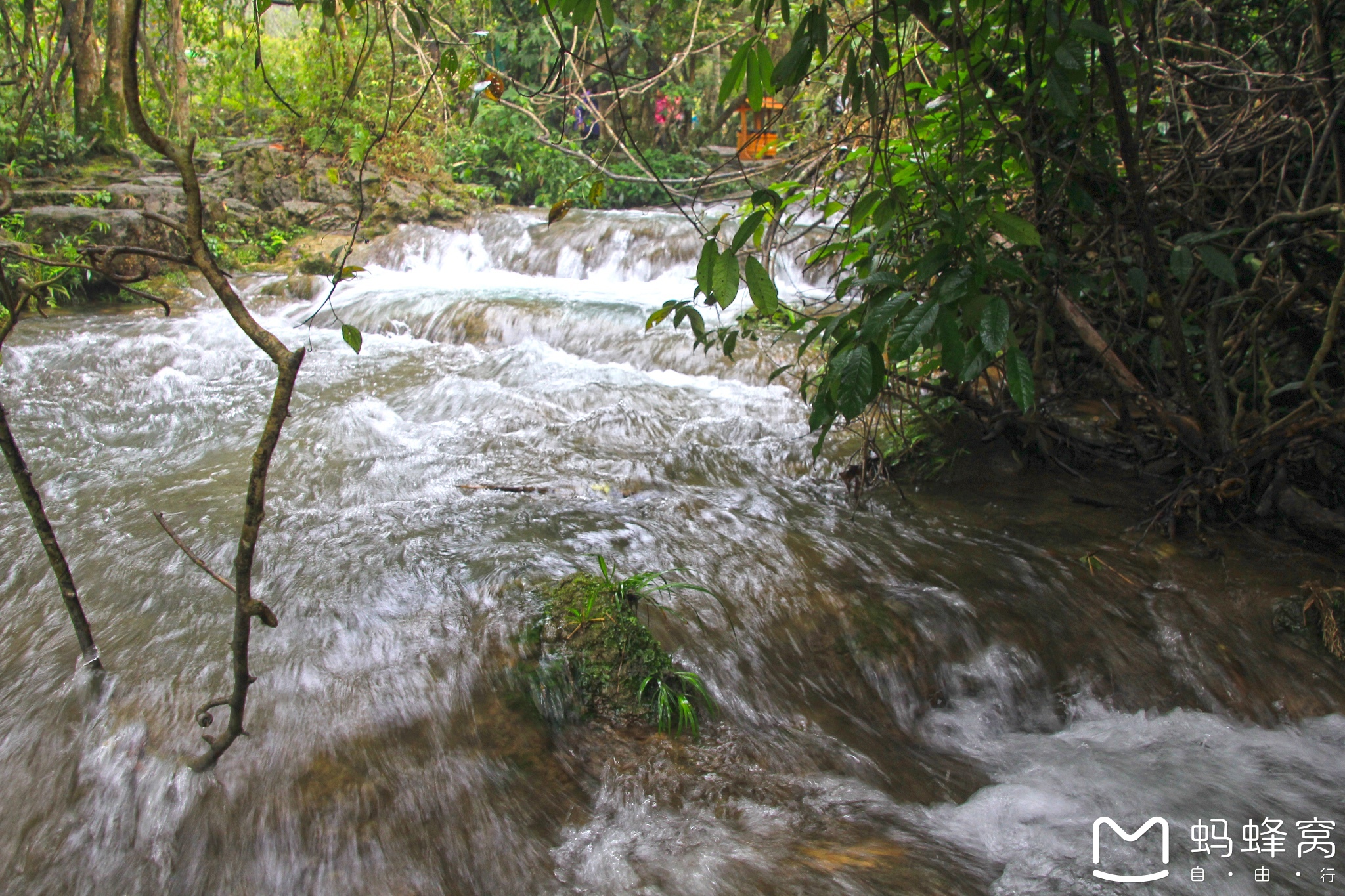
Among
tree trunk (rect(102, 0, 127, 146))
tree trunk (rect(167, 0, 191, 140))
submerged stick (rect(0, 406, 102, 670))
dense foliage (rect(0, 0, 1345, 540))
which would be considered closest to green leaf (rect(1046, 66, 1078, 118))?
dense foliage (rect(0, 0, 1345, 540))

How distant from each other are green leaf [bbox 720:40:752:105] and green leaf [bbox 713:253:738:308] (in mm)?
340

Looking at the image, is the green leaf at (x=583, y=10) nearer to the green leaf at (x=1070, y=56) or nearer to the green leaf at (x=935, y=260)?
the green leaf at (x=935, y=260)

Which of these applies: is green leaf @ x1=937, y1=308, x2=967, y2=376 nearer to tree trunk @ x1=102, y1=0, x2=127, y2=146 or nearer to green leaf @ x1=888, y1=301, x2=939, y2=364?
green leaf @ x1=888, y1=301, x2=939, y2=364

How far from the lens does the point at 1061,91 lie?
2.15 m

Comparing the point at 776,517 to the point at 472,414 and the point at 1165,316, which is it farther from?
the point at 472,414

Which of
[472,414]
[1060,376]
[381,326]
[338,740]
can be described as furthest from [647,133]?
[338,740]

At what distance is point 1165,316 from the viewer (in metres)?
2.79

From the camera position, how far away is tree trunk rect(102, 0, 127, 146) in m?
1.77

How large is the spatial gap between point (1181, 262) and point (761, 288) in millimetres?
1743

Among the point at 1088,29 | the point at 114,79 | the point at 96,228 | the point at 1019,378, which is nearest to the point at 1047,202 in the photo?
the point at 1088,29

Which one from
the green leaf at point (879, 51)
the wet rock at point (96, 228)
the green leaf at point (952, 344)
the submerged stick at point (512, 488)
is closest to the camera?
the green leaf at point (952, 344)

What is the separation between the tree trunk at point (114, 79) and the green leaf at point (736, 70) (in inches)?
41.5

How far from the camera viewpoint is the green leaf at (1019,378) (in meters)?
2.17

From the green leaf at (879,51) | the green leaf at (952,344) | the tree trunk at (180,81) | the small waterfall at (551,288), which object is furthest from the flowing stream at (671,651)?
the tree trunk at (180,81)
